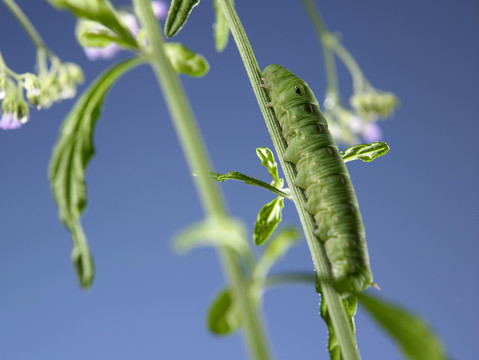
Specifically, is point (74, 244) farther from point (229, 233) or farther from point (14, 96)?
point (14, 96)

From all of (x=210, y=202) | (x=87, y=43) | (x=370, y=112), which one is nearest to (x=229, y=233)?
(x=210, y=202)

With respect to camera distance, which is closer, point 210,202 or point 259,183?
point 210,202

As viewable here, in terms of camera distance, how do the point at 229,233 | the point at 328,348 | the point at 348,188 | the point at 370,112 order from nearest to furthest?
1. the point at 229,233
2. the point at 328,348
3. the point at 348,188
4. the point at 370,112

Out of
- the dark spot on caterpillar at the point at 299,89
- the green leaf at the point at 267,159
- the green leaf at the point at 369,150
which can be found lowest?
the green leaf at the point at 369,150

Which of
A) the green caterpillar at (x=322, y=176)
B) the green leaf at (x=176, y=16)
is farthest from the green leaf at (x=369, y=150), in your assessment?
the green leaf at (x=176, y=16)

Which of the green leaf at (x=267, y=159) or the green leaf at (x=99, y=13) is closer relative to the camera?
the green leaf at (x=99, y=13)

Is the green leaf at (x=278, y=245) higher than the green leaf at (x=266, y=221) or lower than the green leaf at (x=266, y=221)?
lower

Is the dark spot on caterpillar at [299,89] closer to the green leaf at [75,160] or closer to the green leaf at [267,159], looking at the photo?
the green leaf at [267,159]

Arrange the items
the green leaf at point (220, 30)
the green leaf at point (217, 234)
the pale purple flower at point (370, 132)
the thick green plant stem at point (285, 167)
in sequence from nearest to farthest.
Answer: the green leaf at point (217, 234)
the thick green plant stem at point (285, 167)
the green leaf at point (220, 30)
the pale purple flower at point (370, 132)
